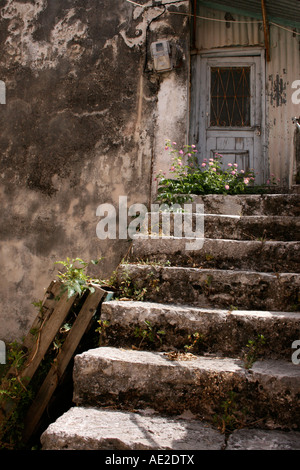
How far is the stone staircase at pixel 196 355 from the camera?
1.65 m

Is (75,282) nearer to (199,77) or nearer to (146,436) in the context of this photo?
(146,436)

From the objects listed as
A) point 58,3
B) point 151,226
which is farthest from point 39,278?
point 58,3

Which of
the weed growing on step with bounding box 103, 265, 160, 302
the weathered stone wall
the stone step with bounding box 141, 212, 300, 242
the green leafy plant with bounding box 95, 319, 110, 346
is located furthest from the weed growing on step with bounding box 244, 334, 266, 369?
the weathered stone wall

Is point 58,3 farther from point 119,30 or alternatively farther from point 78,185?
point 78,185

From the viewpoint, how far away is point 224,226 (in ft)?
10.4

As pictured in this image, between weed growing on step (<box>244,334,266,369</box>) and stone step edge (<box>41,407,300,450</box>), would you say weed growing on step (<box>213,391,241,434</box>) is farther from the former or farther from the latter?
weed growing on step (<box>244,334,266,369</box>)

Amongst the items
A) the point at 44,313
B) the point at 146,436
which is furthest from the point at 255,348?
the point at 44,313

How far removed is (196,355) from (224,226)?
4.27ft

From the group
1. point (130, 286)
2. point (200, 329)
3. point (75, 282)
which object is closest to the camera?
point (200, 329)

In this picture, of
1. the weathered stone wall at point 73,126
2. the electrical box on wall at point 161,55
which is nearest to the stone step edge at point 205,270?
the weathered stone wall at point 73,126

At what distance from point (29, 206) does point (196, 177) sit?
216 cm

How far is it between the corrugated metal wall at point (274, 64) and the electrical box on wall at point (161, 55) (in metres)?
1.05

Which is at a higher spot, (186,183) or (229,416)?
(186,183)

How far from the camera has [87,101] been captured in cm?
504
